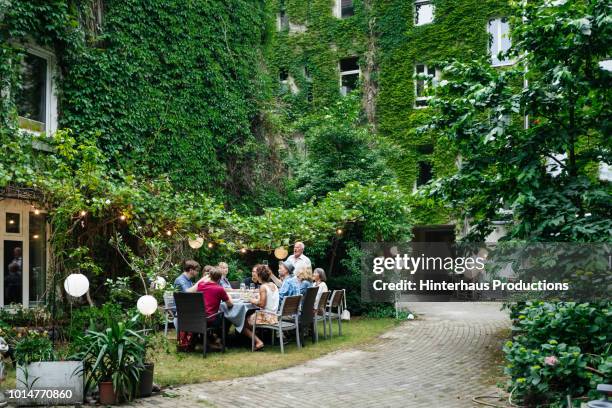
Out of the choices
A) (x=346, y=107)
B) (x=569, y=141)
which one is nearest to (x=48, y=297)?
(x=569, y=141)

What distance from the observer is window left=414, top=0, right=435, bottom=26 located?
982 inches

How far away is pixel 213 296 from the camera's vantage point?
10047 millimetres

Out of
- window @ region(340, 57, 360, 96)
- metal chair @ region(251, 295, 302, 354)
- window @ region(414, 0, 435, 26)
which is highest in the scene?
window @ region(414, 0, 435, 26)

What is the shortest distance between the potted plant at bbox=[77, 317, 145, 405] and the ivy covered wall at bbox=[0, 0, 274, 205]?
5770 millimetres

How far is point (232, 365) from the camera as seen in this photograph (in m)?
9.02

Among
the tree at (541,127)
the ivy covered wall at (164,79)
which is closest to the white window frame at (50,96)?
the ivy covered wall at (164,79)

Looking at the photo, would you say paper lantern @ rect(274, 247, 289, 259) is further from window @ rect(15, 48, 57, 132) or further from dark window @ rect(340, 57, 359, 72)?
dark window @ rect(340, 57, 359, 72)

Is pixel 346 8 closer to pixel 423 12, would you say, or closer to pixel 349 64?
pixel 349 64

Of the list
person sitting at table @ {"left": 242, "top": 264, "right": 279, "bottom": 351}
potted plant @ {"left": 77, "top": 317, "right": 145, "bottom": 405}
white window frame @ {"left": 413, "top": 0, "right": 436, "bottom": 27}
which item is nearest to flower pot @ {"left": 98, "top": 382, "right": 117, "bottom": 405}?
potted plant @ {"left": 77, "top": 317, "right": 145, "bottom": 405}

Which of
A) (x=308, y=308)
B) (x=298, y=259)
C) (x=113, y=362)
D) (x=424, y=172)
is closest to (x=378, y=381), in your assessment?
(x=308, y=308)

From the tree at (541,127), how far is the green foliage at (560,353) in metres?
1.41

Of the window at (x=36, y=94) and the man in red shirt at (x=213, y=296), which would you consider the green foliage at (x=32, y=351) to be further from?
the window at (x=36, y=94)

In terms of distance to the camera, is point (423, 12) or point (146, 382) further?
point (423, 12)

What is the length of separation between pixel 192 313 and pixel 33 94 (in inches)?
257
